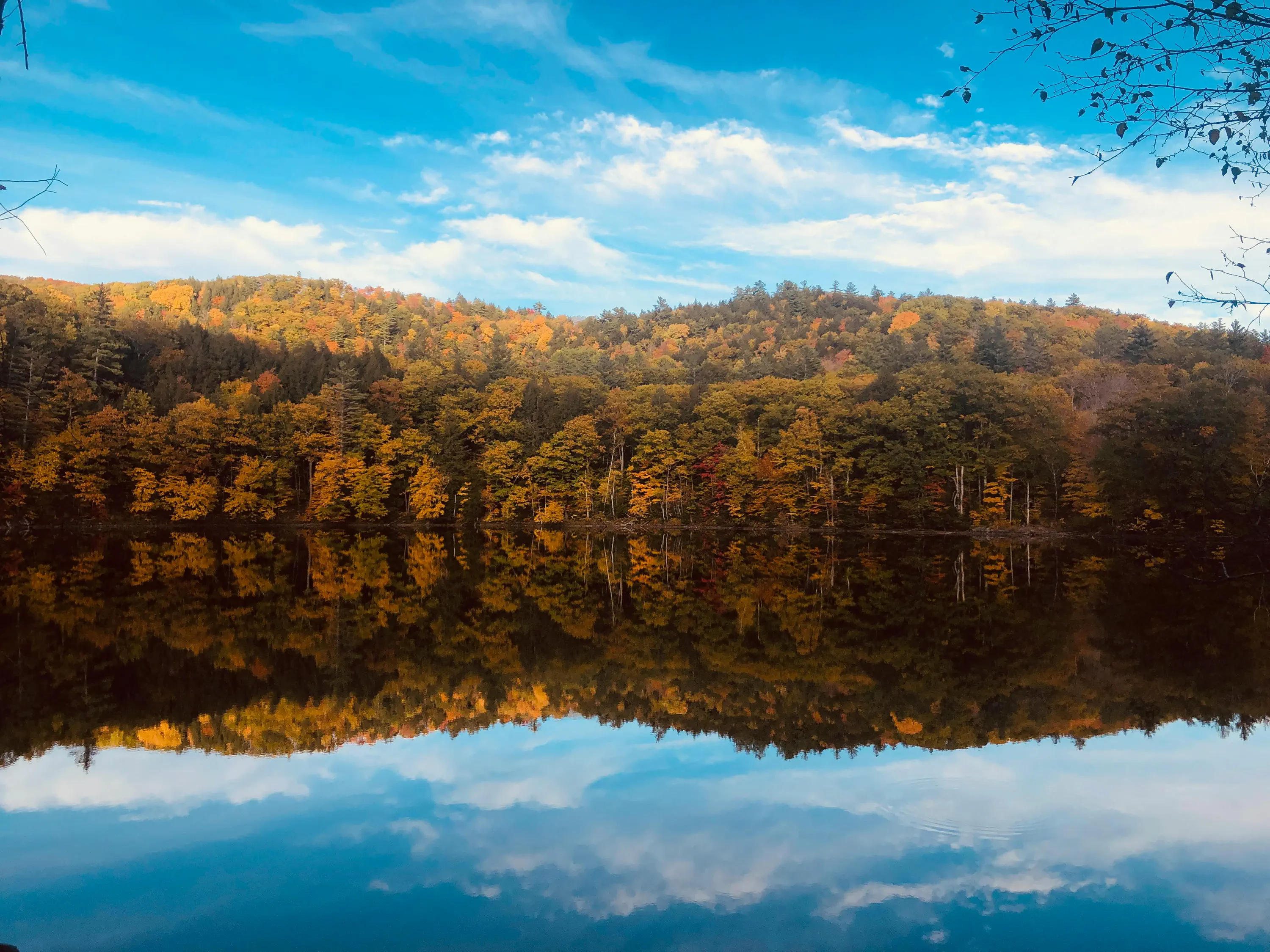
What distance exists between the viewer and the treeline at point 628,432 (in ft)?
128

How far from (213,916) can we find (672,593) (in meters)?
13.6

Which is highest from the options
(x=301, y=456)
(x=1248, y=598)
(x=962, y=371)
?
(x=962, y=371)

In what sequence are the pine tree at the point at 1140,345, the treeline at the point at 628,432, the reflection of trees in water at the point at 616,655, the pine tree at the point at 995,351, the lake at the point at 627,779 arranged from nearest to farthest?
the lake at the point at 627,779, the reflection of trees in water at the point at 616,655, the treeline at the point at 628,432, the pine tree at the point at 1140,345, the pine tree at the point at 995,351

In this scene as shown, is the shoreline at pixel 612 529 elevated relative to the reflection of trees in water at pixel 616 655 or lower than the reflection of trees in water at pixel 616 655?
lower

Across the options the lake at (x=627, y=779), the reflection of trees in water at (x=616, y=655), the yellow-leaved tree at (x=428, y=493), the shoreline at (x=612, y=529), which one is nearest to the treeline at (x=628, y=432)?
the yellow-leaved tree at (x=428, y=493)

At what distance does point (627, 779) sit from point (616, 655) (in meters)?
4.52

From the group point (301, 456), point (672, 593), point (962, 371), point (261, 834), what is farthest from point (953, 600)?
point (301, 456)

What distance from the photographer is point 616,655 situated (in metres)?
11.2

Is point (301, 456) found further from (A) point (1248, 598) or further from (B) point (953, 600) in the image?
(A) point (1248, 598)

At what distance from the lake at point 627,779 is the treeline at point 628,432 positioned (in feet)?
94.2

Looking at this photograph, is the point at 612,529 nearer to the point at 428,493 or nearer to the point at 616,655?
the point at 428,493

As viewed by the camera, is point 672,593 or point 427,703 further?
point 672,593

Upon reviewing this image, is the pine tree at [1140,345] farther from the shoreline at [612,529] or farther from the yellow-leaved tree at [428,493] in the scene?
the yellow-leaved tree at [428,493]

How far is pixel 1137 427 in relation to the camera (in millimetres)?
37625
